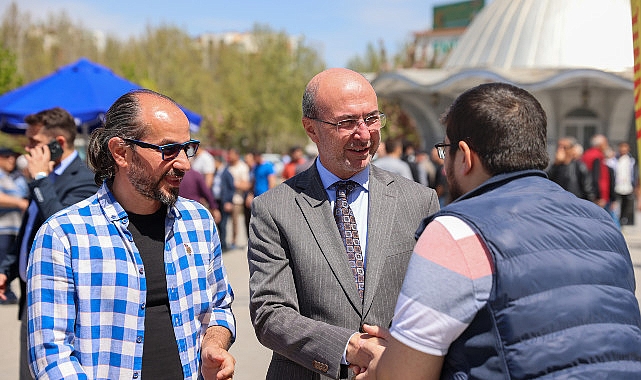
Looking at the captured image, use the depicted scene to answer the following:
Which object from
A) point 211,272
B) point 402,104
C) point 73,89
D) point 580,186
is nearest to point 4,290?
point 211,272

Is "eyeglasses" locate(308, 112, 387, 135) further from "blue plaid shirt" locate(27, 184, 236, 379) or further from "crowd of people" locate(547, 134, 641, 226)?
"crowd of people" locate(547, 134, 641, 226)

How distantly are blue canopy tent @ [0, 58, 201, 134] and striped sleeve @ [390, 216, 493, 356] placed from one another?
758cm

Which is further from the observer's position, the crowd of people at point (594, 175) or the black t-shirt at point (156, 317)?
the crowd of people at point (594, 175)

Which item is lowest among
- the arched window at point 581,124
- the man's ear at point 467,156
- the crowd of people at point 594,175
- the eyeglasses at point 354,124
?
the arched window at point 581,124

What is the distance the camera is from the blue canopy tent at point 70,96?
9000 mm

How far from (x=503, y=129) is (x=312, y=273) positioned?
1.01 m

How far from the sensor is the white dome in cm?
2975

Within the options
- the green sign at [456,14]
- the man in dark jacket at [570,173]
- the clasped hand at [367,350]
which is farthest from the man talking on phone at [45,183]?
the green sign at [456,14]

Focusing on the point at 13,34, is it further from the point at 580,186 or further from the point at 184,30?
the point at 580,186

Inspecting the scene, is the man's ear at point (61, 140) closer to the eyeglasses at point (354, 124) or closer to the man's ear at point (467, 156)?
the eyeglasses at point (354, 124)

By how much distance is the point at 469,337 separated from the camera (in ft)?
6.07

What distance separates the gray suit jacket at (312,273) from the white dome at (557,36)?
87.2ft

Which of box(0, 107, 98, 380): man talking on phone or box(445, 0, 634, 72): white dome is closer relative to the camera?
box(0, 107, 98, 380): man talking on phone

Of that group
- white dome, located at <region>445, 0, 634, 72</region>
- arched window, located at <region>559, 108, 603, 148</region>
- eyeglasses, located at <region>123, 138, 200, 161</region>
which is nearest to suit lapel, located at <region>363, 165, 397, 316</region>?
eyeglasses, located at <region>123, 138, 200, 161</region>
